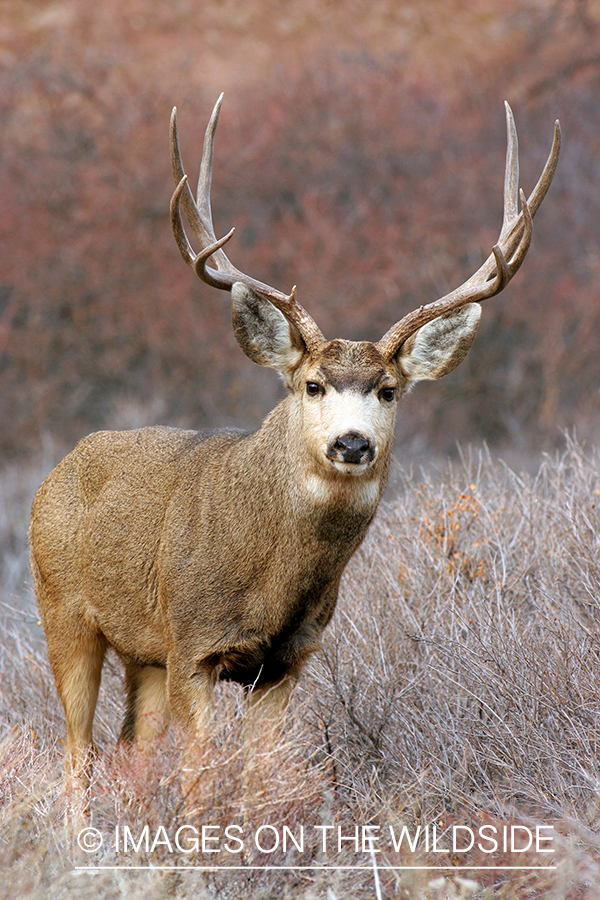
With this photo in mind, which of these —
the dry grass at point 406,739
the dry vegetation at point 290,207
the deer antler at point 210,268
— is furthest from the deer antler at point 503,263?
the dry vegetation at point 290,207

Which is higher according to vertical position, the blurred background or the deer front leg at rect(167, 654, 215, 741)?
the blurred background

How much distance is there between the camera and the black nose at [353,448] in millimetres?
5051

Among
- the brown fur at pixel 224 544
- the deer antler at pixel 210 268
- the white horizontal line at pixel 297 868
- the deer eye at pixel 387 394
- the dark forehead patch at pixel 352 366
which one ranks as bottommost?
the white horizontal line at pixel 297 868

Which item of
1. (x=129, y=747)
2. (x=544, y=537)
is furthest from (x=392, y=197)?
(x=129, y=747)

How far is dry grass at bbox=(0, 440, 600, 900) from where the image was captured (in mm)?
4520

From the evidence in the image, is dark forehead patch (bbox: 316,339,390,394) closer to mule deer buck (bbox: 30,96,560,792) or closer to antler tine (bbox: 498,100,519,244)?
mule deer buck (bbox: 30,96,560,792)

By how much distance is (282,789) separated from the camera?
15.1 ft

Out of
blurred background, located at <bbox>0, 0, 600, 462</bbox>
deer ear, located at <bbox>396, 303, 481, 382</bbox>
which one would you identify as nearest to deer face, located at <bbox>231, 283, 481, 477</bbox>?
deer ear, located at <bbox>396, 303, 481, 382</bbox>

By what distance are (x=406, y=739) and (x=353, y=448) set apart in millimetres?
1707

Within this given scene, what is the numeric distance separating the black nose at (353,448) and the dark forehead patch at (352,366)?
1.23 ft

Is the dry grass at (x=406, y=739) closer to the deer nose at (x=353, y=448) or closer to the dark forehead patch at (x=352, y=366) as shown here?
the deer nose at (x=353, y=448)

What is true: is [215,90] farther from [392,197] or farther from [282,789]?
[282,789]

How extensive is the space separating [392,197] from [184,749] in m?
16.8

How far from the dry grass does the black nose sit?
3.54 ft
